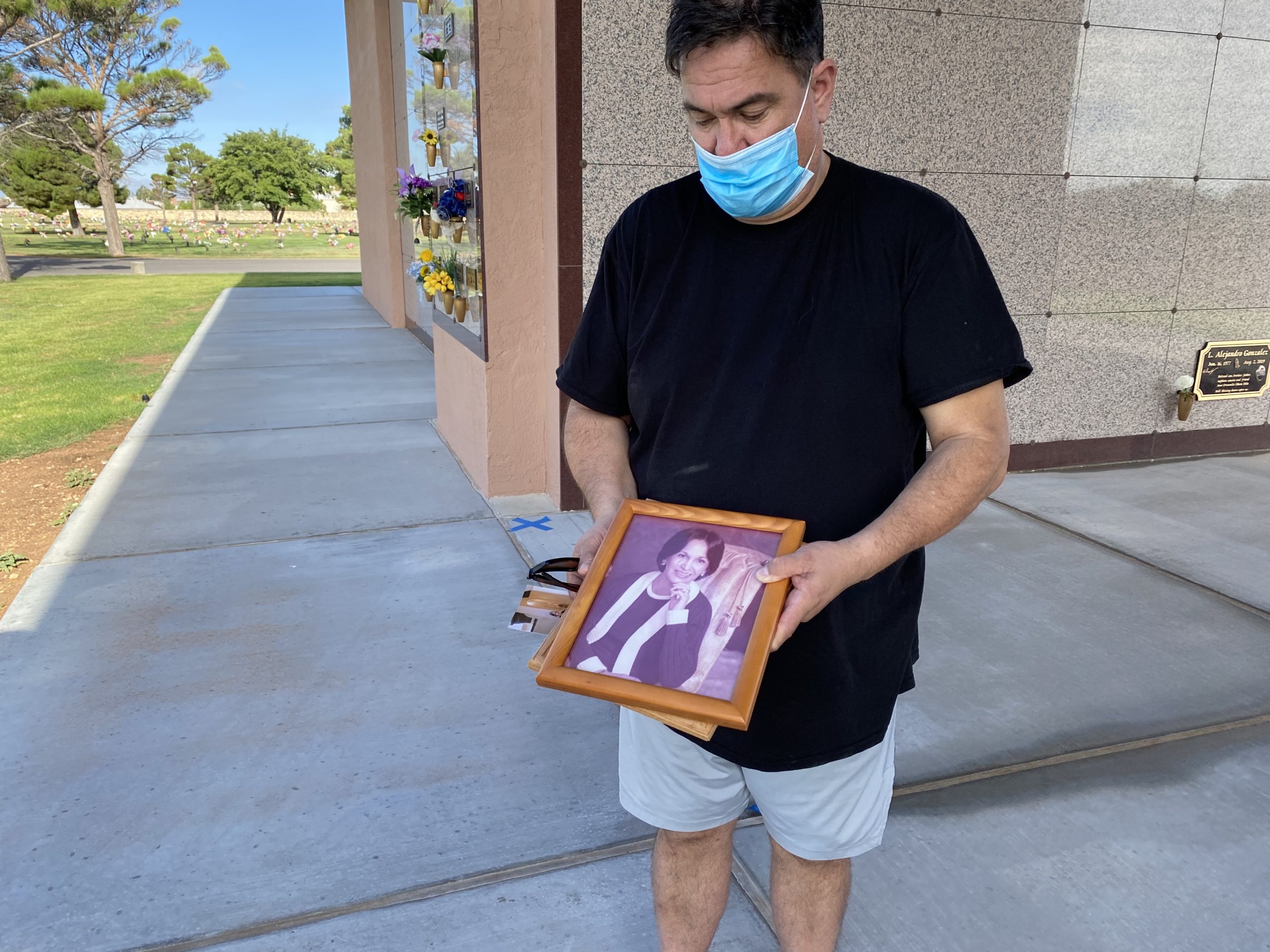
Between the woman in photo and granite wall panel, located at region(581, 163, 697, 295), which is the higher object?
granite wall panel, located at region(581, 163, 697, 295)

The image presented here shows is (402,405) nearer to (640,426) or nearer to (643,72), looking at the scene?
(643,72)

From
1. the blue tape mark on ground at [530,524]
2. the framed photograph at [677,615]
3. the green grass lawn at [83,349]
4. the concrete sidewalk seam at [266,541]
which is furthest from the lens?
the green grass lawn at [83,349]

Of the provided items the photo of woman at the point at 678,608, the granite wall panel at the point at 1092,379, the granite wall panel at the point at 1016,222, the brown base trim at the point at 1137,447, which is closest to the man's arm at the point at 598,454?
the photo of woman at the point at 678,608

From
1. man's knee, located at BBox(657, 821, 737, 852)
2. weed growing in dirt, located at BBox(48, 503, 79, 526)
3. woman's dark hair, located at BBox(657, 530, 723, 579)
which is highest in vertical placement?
woman's dark hair, located at BBox(657, 530, 723, 579)

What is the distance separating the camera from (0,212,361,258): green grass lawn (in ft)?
118

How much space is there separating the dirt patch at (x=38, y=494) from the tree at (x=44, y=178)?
40.9 meters

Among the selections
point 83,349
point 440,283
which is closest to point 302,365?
point 83,349

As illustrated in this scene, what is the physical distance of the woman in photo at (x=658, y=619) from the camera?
4.30 feet

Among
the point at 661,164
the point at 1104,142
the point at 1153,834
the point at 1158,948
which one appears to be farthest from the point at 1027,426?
the point at 1158,948

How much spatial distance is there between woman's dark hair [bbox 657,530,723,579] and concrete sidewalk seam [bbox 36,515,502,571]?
3.42m

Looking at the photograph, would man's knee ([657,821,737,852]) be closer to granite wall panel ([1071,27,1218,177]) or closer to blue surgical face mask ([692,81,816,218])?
blue surgical face mask ([692,81,816,218])

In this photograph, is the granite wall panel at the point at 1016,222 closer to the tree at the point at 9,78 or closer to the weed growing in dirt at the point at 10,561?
the weed growing in dirt at the point at 10,561

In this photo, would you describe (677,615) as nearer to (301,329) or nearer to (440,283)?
(440,283)

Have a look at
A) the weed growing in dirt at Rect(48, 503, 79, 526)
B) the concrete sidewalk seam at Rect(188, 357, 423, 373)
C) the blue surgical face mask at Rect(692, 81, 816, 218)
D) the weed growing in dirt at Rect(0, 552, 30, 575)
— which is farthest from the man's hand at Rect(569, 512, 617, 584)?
the concrete sidewalk seam at Rect(188, 357, 423, 373)
